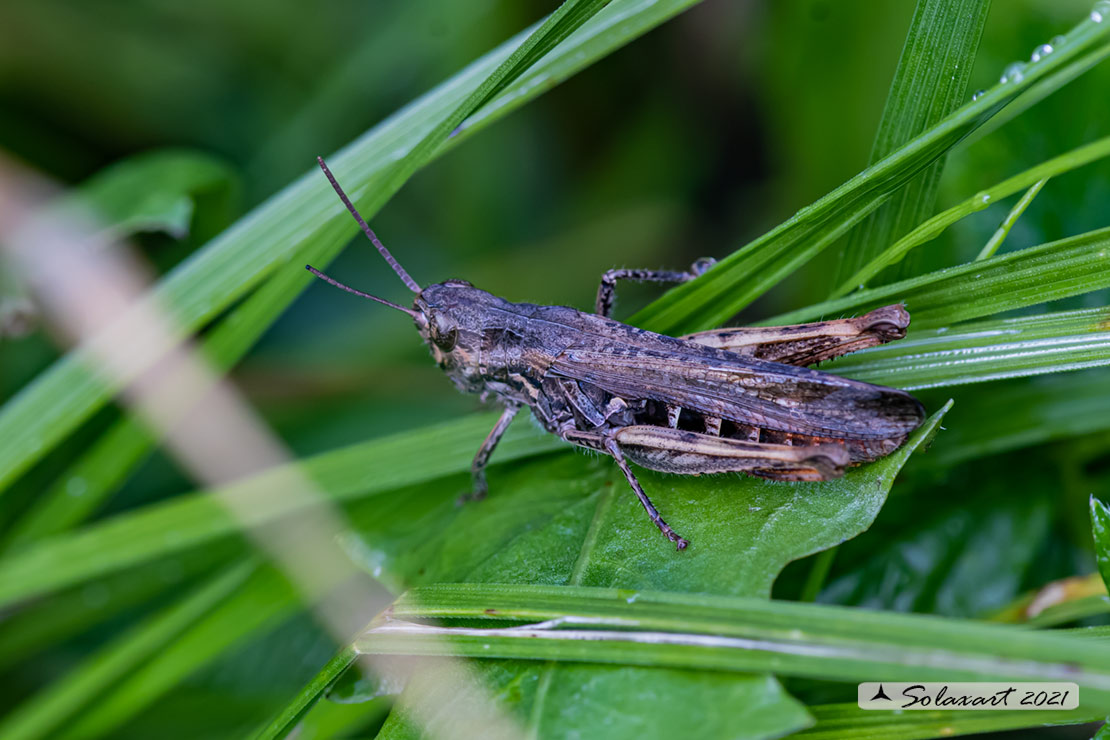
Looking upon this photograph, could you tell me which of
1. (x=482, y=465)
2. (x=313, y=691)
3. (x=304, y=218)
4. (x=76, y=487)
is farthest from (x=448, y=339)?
(x=76, y=487)

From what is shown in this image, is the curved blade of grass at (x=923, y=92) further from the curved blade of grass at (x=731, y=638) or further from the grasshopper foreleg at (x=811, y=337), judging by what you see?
the curved blade of grass at (x=731, y=638)

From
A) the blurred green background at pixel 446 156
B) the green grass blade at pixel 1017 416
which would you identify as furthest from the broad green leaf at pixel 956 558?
the blurred green background at pixel 446 156

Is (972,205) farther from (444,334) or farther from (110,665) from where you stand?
(110,665)

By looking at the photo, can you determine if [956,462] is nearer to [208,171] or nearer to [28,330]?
[208,171]

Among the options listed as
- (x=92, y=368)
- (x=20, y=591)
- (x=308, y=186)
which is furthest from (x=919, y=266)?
(x=20, y=591)

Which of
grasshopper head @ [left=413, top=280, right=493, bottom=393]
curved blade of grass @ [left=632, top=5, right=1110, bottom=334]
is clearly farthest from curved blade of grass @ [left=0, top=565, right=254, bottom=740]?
curved blade of grass @ [left=632, top=5, right=1110, bottom=334]

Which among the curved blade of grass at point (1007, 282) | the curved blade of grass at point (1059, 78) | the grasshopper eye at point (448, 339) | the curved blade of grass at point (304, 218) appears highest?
the curved blade of grass at point (304, 218)

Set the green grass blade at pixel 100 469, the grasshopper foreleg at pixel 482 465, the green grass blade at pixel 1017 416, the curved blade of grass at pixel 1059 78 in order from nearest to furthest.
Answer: the curved blade of grass at pixel 1059 78 → the green grass blade at pixel 1017 416 → the grasshopper foreleg at pixel 482 465 → the green grass blade at pixel 100 469
